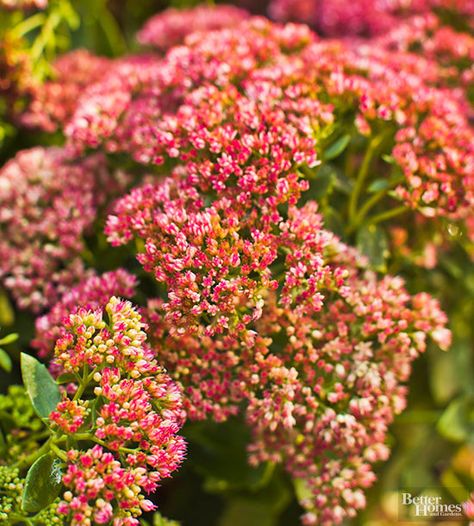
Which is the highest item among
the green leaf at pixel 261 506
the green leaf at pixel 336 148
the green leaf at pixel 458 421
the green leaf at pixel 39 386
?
the green leaf at pixel 336 148

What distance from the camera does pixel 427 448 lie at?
143 centimetres

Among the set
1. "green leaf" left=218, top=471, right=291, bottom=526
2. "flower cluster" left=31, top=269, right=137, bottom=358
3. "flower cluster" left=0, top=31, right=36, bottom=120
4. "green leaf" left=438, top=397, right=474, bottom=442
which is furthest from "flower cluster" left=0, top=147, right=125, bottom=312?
"green leaf" left=438, top=397, right=474, bottom=442

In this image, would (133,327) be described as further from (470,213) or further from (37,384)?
(470,213)

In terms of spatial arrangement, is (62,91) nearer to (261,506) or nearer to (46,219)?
(46,219)

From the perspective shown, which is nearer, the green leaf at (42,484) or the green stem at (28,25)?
the green leaf at (42,484)

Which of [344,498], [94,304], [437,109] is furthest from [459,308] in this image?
[94,304]

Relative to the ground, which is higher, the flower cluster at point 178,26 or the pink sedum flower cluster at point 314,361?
the flower cluster at point 178,26

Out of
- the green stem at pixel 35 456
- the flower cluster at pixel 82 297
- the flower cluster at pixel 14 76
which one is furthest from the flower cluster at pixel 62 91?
the green stem at pixel 35 456

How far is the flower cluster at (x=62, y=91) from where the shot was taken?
143 cm

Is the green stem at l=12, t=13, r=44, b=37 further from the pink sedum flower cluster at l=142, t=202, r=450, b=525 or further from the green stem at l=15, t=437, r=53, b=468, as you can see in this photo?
the green stem at l=15, t=437, r=53, b=468

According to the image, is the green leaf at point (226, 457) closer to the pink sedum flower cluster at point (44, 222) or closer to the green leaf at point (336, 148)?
the pink sedum flower cluster at point (44, 222)

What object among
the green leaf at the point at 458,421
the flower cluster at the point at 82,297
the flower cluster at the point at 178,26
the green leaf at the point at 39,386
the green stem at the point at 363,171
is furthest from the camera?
the flower cluster at the point at 178,26

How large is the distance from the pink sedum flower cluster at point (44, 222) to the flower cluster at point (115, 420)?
30 cm

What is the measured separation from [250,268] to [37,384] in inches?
13.3
